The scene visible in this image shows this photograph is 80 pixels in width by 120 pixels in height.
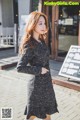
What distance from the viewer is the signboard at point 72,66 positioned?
6.14 m

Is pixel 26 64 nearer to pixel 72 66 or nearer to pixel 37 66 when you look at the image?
pixel 37 66

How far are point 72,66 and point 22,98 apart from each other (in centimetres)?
159

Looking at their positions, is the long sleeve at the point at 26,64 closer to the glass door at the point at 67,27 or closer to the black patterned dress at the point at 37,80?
the black patterned dress at the point at 37,80

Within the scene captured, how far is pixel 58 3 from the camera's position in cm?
866

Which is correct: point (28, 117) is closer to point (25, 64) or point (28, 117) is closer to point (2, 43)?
point (25, 64)

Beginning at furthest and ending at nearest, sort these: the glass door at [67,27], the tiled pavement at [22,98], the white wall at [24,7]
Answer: the white wall at [24,7]
the glass door at [67,27]
the tiled pavement at [22,98]

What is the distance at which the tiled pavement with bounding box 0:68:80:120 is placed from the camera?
15.1ft

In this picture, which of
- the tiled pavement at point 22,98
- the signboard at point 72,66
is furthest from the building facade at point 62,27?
the tiled pavement at point 22,98

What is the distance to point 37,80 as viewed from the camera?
10.0 feet

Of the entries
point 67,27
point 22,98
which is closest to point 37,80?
point 22,98

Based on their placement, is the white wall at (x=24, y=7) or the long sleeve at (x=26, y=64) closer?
the long sleeve at (x=26, y=64)

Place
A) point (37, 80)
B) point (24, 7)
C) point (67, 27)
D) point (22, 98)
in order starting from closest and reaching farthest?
point (37, 80), point (22, 98), point (67, 27), point (24, 7)

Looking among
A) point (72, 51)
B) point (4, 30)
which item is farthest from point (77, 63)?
point (4, 30)

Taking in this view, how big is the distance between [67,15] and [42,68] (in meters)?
5.95
